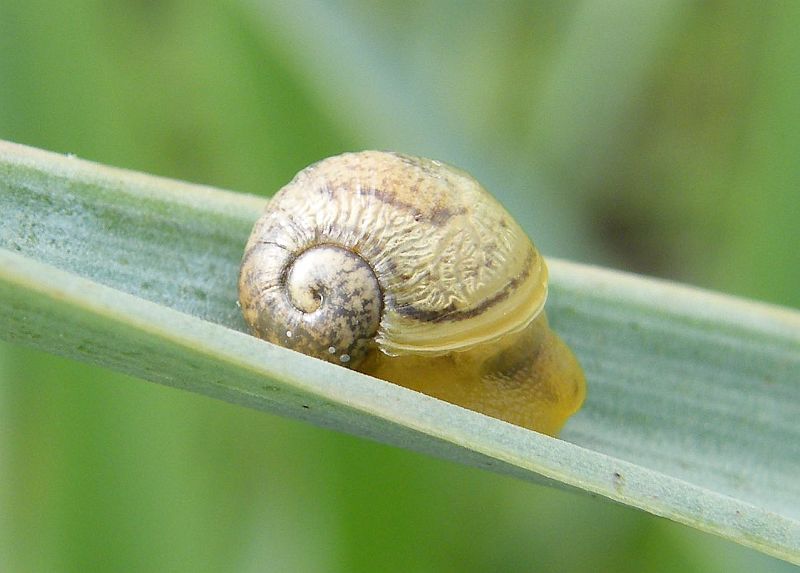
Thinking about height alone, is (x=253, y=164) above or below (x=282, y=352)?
below

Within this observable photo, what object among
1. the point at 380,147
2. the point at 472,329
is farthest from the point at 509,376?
the point at 380,147

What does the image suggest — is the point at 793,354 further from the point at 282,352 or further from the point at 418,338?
the point at 282,352

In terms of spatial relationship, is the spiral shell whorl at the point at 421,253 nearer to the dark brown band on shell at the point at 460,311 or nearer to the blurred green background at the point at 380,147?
the dark brown band on shell at the point at 460,311

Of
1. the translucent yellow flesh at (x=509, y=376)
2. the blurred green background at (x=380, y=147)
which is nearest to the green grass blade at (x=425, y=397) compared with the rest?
the translucent yellow flesh at (x=509, y=376)

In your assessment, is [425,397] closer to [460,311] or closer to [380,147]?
[460,311]

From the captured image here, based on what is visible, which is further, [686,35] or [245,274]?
[686,35]

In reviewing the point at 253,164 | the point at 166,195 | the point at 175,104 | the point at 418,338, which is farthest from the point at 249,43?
the point at 418,338
